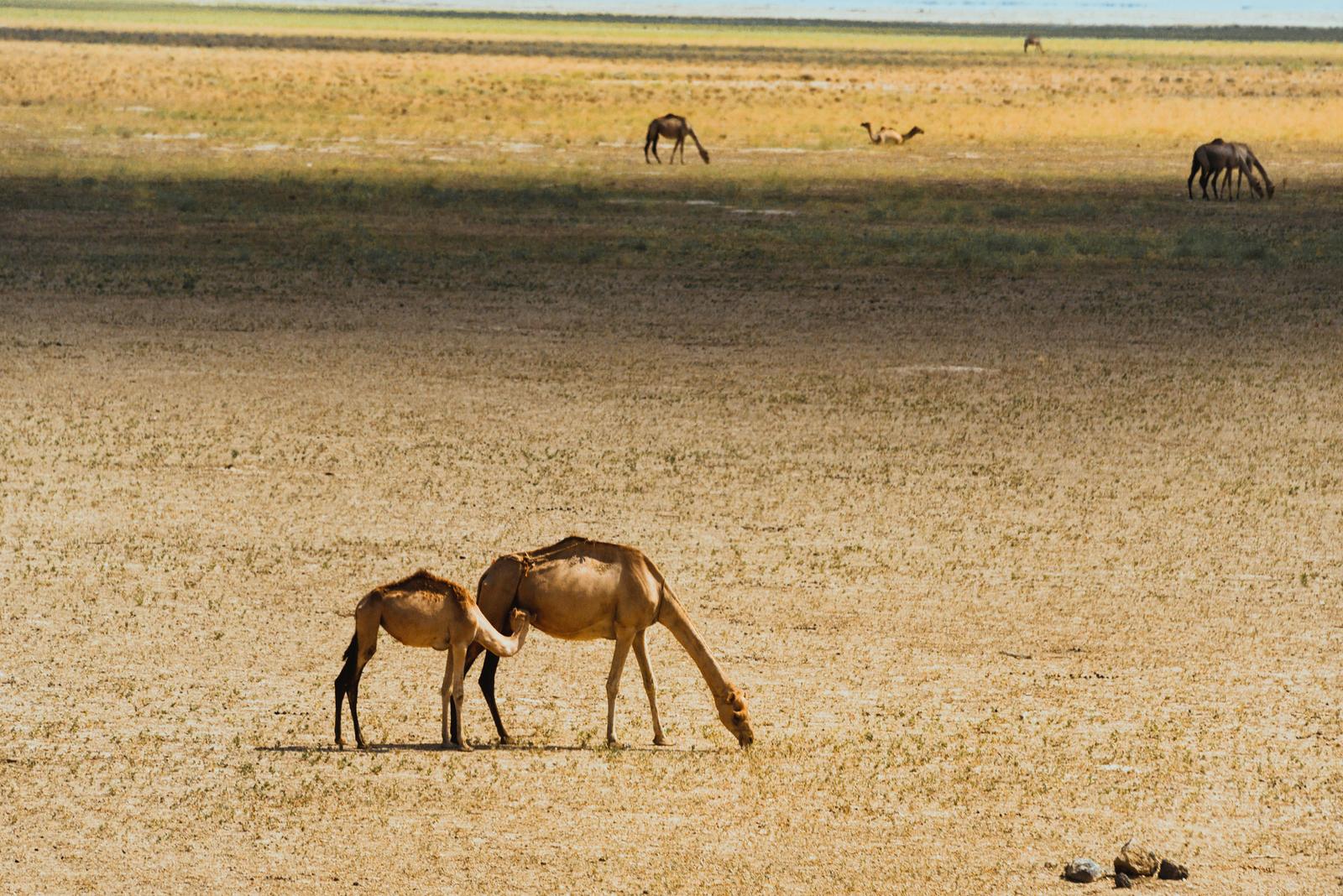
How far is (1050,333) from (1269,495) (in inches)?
291

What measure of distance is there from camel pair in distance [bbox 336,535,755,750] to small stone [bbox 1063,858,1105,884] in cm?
173

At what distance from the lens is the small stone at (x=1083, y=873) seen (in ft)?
23.1

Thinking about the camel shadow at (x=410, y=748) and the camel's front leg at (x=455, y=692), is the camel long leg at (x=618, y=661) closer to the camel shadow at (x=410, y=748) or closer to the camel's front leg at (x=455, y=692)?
the camel shadow at (x=410, y=748)

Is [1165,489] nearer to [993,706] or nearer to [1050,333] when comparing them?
[993,706]

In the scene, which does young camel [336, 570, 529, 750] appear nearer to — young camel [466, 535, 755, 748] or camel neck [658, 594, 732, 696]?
young camel [466, 535, 755, 748]

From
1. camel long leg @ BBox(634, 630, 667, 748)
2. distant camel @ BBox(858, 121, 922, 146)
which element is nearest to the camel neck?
camel long leg @ BBox(634, 630, 667, 748)

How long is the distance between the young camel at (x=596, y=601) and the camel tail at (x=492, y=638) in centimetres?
17

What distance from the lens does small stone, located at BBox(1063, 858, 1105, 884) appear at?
7.05 m

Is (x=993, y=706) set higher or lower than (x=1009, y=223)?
lower

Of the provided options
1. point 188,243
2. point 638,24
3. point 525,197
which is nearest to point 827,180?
point 525,197

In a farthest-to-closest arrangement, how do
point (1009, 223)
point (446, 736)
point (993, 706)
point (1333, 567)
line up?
point (1009, 223), point (1333, 567), point (993, 706), point (446, 736)

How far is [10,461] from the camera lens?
14.4m

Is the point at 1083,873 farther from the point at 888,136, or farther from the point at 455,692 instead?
the point at 888,136

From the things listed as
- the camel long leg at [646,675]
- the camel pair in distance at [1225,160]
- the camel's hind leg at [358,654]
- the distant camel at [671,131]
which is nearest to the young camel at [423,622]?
the camel's hind leg at [358,654]
